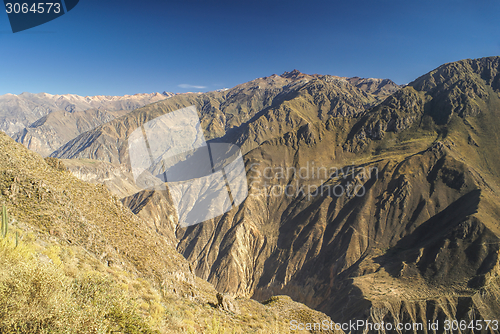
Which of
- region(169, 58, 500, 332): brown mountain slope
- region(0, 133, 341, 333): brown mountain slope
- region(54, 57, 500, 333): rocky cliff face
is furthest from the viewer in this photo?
region(54, 57, 500, 333): rocky cliff face

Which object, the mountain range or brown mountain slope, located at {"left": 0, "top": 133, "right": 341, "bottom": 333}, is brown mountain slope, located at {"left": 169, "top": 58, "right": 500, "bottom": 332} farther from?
brown mountain slope, located at {"left": 0, "top": 133, "right": 341, "bottom": 333}

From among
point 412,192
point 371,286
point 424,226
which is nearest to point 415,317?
point 371,286

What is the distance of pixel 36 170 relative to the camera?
61.8 feet

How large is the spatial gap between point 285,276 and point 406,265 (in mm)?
36007

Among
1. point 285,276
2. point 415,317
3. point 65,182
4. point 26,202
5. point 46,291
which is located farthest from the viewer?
point 285,276

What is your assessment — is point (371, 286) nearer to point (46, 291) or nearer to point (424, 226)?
point (424, 226)

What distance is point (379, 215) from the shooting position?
83.4m

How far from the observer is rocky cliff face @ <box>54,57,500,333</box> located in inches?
2160

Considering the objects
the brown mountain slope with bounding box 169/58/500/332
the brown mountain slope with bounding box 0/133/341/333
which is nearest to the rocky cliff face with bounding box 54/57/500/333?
the brown mountain slope with bounding box 169/58/500/332

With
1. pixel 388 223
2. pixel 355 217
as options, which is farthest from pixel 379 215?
pixel 355 217

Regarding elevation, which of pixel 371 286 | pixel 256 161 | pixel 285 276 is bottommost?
pixel 285 276

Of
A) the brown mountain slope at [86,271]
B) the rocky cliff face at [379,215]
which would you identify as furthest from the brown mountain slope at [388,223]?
the brown mountain slope at [86,271]

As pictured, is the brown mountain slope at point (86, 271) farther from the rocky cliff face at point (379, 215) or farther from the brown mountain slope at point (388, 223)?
the rocky cliff face at point (379, 215)

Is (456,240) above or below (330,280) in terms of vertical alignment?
above
